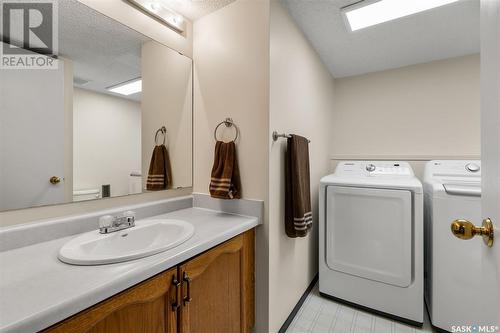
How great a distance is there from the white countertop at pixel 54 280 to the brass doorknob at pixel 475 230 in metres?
0.87

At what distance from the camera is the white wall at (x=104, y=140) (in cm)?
112

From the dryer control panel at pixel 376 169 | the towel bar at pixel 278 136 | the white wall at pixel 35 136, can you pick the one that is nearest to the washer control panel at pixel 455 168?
the dryer control panel at pixel 376 169

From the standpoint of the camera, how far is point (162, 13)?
143cm

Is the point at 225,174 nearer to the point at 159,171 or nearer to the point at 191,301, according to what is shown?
the point at 159,171

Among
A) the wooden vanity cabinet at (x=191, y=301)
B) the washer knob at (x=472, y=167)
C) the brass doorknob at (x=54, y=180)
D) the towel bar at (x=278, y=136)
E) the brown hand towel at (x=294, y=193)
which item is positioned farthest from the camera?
the washer knob at (x=472, y=167)

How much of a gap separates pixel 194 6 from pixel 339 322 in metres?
2.53

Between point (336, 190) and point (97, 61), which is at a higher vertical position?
point (97, 61)

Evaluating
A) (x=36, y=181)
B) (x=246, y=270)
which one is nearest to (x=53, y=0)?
(x=36, y=181)

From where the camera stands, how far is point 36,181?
0.98 m

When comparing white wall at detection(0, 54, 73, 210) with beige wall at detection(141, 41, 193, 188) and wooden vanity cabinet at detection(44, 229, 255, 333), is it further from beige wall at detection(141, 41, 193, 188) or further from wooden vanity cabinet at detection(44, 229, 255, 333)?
wooden vanity cabinet at detection(44, 229, 255, 333)

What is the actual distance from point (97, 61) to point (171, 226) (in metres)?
0.98

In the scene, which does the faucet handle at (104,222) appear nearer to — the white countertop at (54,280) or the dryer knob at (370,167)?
the white countertop at (54,280)

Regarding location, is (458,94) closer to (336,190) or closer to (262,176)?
(336,190)

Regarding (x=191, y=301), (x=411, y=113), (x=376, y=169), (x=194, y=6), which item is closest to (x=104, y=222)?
(x=191, y=301)
